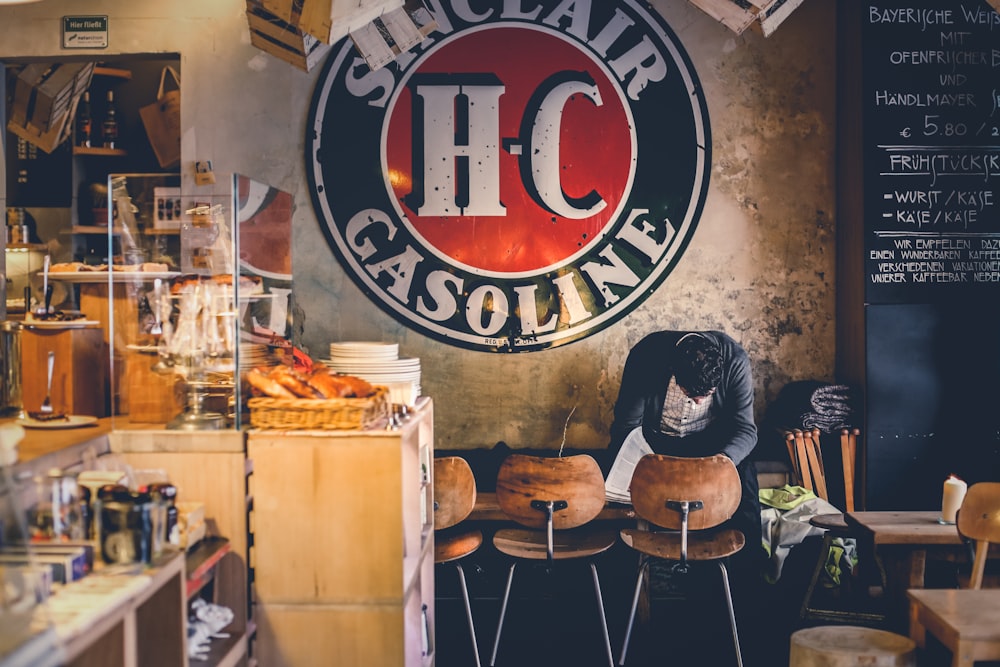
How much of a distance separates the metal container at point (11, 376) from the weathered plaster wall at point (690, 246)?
2.37 m

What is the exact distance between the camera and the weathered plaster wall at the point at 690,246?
5.26 meters

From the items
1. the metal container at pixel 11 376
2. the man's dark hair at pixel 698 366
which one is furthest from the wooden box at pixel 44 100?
the man's dark hair at pixel 698 366

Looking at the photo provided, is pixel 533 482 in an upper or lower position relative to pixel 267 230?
lower

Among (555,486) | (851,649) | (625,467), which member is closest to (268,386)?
(555,486)

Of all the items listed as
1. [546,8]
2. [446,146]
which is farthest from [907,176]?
[446,146]

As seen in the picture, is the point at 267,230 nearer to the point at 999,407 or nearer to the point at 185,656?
the point at 185,656

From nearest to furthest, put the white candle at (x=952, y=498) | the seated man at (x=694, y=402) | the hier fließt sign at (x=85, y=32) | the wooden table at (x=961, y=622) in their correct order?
the wooden table at (x=961, y=622), the white candle at (x=952, y=498), the seated man at (x=694, y=402), the hier fließt sign at (x=85, y=32)

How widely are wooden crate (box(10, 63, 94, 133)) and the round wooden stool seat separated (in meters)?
5.58

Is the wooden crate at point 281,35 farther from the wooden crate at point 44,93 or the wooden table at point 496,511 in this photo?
the wooden table at point 496,511

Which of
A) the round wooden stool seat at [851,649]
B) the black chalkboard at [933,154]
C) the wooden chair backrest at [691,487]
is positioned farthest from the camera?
the black chalkboard at [933,154]

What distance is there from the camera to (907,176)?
494 cm

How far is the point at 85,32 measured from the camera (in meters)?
5.25

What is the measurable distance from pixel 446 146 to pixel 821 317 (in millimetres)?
2427

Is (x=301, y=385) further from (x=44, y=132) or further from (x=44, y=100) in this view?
(x=44, y=100)
